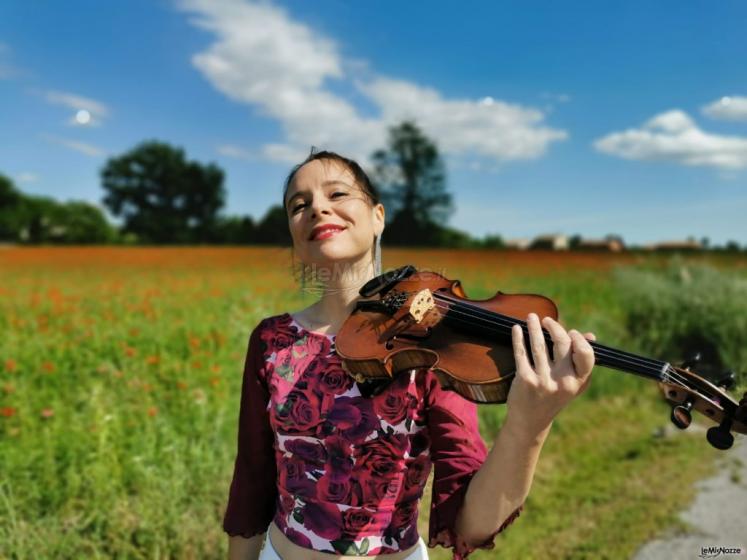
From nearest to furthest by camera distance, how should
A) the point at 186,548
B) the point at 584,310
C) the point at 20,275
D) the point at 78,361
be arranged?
1. the point at 186,548
2. the point at 78,361
3. the point at 584,310
4. the point at 20,275

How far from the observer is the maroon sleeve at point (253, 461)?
4.97 ft

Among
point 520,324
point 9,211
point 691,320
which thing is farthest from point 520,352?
point 9,211

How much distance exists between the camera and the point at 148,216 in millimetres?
57688

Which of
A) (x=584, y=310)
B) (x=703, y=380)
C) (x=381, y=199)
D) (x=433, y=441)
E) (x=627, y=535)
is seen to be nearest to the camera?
(x=703, y=380)

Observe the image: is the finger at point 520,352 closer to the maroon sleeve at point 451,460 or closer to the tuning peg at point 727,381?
the maroon sleeve at point 451,460

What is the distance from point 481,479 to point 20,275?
1560cm

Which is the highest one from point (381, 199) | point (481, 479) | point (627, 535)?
point (381, 199)

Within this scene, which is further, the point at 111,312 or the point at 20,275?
the point at 20,275

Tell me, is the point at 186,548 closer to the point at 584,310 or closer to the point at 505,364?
the point at 505,364

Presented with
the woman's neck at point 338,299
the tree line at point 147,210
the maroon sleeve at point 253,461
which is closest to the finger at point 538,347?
the woman's neck at point 338,299

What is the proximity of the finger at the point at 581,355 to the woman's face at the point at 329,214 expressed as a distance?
67 cm

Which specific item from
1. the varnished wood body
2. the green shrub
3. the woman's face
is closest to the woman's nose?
the woman's face

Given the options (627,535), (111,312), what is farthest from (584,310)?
(111,312)

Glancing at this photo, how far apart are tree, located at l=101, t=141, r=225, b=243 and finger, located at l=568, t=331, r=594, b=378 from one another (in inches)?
2246
